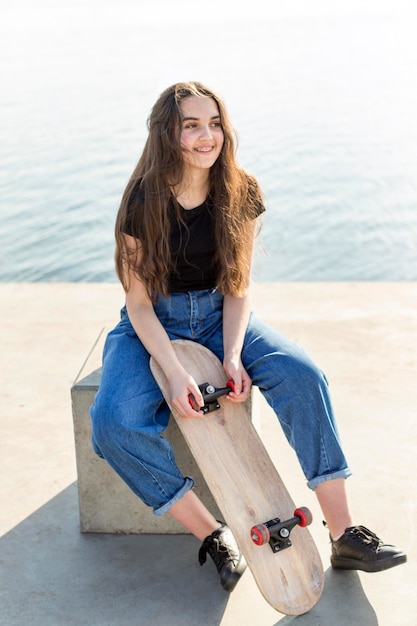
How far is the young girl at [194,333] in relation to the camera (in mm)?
2516

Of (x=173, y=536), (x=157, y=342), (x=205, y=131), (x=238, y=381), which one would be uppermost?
(x=205, y=131)

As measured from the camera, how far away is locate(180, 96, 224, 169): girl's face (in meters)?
2.76

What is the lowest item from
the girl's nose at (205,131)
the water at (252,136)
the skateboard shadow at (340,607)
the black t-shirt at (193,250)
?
the water at (252,136)

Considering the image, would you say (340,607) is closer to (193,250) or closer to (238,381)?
(238,381)

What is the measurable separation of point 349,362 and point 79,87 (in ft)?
47.7

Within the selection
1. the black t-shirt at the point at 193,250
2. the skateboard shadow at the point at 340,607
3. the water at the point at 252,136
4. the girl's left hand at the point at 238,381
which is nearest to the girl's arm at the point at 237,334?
the girl's left hand at the point at 238,381

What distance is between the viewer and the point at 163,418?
2646 mm

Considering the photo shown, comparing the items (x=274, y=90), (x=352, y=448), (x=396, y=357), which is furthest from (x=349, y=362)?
(x=274, y=90)

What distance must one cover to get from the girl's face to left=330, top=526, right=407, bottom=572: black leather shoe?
126 cm

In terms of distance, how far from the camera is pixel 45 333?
4.58 meters

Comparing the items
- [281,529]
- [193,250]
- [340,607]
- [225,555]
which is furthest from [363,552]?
[193,250]

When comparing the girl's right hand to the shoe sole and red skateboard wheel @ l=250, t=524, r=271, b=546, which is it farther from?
the shoe sole

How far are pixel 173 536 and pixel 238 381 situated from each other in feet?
2.05

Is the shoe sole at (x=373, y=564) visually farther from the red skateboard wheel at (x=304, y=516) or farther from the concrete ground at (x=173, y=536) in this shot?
the red skateboard wheel at (x=304, y=516)
